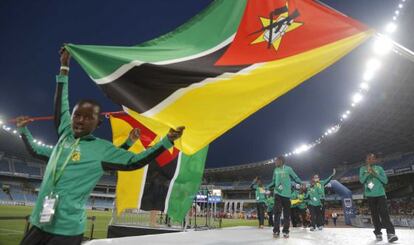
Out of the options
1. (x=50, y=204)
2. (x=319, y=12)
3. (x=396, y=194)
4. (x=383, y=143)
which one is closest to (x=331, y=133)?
(x=383, y=143)

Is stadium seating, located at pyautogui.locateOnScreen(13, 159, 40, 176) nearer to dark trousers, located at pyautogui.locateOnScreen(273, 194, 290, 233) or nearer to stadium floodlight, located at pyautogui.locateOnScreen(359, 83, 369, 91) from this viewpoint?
stadium floodlight, located at pyautogui.locateOnScreen(359, 83, 369, 91)

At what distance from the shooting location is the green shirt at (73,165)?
84.5 inches

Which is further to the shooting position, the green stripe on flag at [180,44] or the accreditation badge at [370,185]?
the accreditation badge at [370,185]

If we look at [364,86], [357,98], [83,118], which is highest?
[364,86]

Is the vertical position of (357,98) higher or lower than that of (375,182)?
higher

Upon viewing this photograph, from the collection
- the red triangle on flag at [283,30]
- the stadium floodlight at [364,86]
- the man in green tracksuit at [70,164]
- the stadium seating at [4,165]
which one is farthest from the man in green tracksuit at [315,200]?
the stadium seating at [4,165]

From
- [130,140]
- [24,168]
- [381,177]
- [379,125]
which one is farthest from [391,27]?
[24,168]

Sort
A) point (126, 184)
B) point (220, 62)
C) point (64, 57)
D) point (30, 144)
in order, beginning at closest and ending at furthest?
point (30, 144)
point (64, 57)
point (220, 62)
point (126, 184)

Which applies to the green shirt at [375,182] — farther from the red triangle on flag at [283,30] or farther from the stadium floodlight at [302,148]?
the stadium floodlight at [302,148]

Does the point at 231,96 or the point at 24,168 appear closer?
the point at 231,96

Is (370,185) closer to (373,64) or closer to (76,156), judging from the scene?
(76,156)

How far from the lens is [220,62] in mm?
3834

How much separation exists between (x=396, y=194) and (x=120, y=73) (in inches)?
1703

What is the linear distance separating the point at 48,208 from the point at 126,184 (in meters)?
5.66
